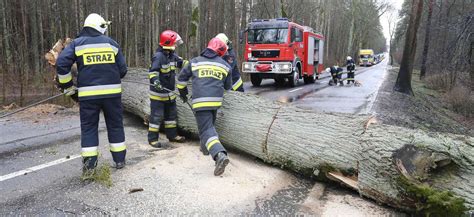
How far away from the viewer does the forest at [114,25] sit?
36.8 feet

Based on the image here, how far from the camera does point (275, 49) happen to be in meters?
13.5

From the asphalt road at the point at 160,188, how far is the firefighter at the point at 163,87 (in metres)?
0.31

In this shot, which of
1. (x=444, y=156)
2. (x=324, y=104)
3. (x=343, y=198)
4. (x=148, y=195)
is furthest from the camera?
(x=324, y=104)

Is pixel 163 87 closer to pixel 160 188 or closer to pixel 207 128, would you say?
pixel 207 128

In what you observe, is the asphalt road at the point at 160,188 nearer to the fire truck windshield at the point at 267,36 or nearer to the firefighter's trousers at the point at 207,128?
the firefighter's trousers at the point at 207,128

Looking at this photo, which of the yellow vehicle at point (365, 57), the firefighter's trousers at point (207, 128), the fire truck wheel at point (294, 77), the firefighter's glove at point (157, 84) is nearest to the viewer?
the firefighter's trousers at point (207, 128)

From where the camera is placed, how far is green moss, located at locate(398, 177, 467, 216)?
291 centimetres

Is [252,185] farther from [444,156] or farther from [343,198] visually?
[444,156]

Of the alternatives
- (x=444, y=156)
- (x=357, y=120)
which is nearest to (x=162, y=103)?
(x=357, y=120)

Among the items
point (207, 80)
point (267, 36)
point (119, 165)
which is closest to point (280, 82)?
point (267, 36)

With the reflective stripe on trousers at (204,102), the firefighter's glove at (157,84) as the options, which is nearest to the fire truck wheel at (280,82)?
the firefighter's glove at (157,84)

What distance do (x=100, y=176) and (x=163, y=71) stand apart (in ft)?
6.58

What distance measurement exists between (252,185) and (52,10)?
17.1m

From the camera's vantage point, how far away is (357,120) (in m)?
3.75
